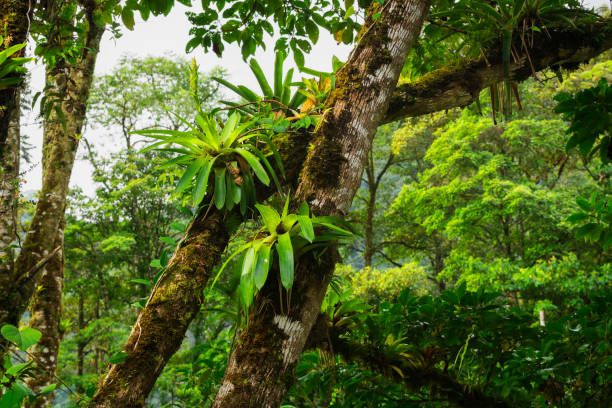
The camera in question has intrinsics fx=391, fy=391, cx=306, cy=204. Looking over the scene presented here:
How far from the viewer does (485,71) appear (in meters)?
1.91

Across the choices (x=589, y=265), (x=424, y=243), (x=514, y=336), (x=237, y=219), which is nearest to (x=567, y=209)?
(x=589, y=265)

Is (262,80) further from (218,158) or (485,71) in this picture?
(485,71)

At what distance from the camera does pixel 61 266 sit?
3113mm

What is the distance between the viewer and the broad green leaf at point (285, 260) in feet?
3.39

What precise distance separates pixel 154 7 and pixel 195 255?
3.83ft

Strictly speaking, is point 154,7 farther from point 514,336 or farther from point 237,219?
point 514,336

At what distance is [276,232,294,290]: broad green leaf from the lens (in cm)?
103

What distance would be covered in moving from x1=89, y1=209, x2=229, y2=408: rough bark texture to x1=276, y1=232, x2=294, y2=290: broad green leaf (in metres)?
0.41

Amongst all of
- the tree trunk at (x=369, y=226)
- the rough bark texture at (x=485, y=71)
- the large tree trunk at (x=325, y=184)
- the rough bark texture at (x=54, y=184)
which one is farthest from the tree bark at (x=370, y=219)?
the large tree trunk at (x=325, y=184)

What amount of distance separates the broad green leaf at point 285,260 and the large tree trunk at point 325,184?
0.33ft

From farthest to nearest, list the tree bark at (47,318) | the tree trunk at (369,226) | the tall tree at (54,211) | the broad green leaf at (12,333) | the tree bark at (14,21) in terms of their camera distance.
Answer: the tree trunk at (369,226), the tree bark at (47,318), the tall tree at (54,211), the tree bark at (14,21), the broad green leaf at (12,333)

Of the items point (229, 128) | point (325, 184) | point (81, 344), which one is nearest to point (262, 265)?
point (325, 184)

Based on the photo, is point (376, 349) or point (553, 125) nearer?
point (376, 349)

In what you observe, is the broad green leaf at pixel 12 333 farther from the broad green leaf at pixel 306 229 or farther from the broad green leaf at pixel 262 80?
the broad green leaf at pixel 262 80
